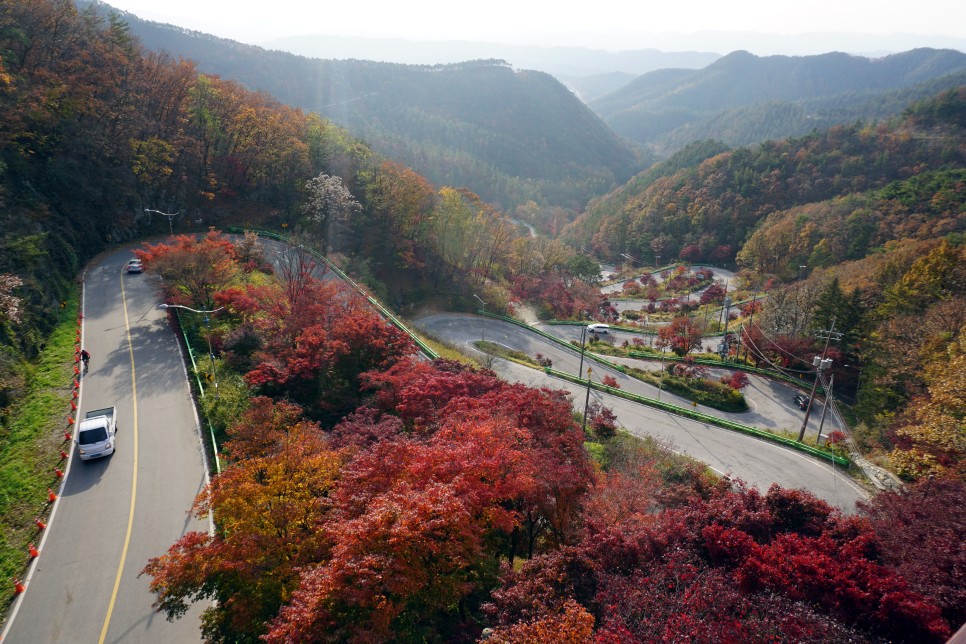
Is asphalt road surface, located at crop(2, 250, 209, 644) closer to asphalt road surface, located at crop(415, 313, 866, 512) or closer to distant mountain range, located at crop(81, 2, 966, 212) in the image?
asphalt road surface, located at crop(415, 313, 866, 512)

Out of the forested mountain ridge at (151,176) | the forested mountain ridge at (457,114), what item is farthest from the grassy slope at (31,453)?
the forested mountain ridge at (457,114)

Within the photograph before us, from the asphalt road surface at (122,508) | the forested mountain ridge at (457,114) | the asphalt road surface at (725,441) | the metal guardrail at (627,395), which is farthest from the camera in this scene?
the forested mountain ridge at (457,114)

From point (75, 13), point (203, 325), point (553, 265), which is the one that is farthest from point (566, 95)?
point (203, 325)

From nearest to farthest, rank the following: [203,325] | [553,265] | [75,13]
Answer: [203,325]
[75,13]
[553,265]

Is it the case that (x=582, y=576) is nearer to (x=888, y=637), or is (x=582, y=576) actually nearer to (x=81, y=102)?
(x=888, y=637)

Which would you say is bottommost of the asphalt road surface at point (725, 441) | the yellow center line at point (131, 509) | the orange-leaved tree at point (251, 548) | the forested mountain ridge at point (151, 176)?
the asphalt road surface at point (725, 441)

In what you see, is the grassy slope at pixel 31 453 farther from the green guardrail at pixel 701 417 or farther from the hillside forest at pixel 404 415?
the green guardrail at pixel 701 417

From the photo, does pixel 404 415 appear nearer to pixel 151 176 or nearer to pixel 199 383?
pixel 199 383
